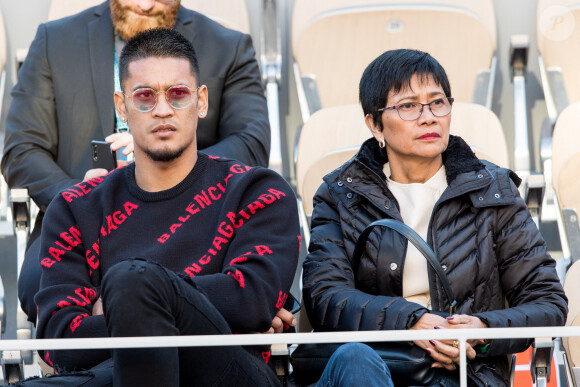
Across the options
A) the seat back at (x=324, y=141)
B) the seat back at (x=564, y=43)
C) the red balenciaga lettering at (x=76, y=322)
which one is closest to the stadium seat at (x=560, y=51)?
the seat back at (x=564, y=43)

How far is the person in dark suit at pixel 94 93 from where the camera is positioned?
2832 mm

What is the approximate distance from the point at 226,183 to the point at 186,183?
8cm

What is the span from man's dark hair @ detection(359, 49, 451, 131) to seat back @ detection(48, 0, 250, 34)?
1096 millimetres

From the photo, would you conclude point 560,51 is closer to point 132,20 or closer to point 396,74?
point 396,74

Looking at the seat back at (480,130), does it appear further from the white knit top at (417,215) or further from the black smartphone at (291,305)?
the black smartphone at (291,305)

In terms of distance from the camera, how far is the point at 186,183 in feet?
7.07

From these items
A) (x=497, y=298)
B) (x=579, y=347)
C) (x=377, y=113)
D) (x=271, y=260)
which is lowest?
(x=579, y=347)

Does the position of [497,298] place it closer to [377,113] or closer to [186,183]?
[377,113]

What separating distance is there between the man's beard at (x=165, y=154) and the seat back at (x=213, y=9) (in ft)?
4.24

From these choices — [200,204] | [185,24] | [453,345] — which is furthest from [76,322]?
[185,24]

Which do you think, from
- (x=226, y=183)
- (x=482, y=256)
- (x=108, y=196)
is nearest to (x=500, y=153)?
(x=482, y=256)

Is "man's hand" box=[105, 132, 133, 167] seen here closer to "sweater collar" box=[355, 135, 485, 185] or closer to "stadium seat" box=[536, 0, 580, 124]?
"sweater collar" box=[355, 135, 485, 185]

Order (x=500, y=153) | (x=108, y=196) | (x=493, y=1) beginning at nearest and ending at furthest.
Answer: (x=108, y=196), (x=500, y=153), (x=493, y=1)

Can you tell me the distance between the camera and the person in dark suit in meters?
2.83
